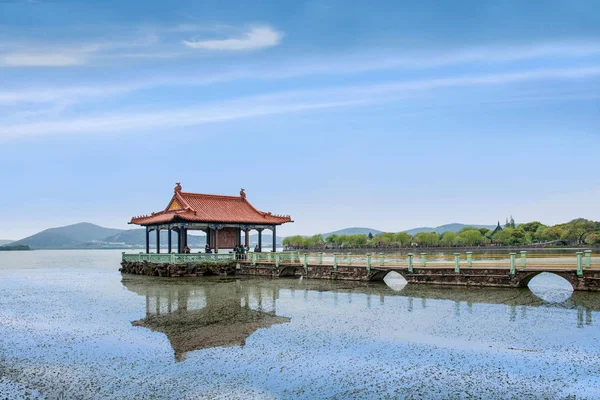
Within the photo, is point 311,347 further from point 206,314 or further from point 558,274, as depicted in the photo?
point 558,274

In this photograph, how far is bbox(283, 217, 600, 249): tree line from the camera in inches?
4358

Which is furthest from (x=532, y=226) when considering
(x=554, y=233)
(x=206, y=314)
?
(x=206, y=314)

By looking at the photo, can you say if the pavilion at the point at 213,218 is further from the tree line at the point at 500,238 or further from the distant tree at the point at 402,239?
the distant tree at the point at 402,239

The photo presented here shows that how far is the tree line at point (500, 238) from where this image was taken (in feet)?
363

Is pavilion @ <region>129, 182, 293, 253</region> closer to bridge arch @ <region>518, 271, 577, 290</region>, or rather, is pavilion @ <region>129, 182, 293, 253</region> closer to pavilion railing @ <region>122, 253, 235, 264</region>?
pavilion railing @ <region>122, 253, 235, 264</region>

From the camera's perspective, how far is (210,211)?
1639 inches

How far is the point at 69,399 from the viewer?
30.0ft

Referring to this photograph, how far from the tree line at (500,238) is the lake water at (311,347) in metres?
99.8

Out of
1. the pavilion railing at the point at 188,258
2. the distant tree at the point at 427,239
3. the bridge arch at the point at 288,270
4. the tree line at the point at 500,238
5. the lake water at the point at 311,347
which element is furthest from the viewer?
the distant tree at the point at 427,239

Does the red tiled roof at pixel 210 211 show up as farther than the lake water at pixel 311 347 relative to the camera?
Yes

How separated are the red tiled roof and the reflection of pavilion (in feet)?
33.8

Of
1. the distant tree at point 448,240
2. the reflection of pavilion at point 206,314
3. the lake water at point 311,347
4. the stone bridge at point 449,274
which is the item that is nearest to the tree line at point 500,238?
the distant tree at point 448,240

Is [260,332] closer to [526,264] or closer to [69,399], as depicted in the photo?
[69,399]

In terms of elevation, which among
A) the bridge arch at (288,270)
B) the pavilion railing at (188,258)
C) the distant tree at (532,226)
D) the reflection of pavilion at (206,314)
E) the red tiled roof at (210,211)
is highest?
the red tiled roof at (210,211)
